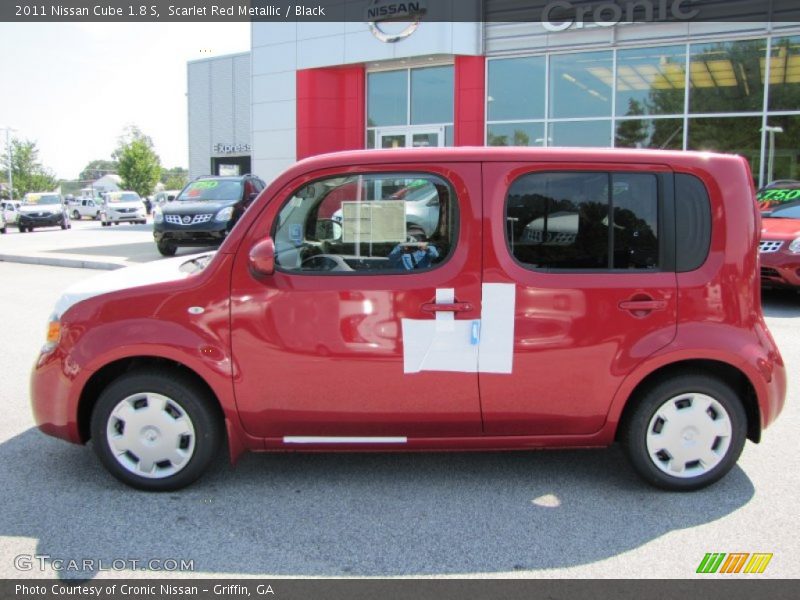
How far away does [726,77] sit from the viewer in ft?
50.6

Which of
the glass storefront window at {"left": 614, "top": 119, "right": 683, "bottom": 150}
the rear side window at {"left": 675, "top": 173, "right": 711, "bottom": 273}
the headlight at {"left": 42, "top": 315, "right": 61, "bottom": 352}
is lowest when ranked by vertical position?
the headlight at {"left": 42, "top": 315, "right": 61, "bottom": 352}

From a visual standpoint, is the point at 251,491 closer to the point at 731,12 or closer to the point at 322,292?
the point at 322,292

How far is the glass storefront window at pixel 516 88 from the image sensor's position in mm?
16938

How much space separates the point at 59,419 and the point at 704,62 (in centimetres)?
1551

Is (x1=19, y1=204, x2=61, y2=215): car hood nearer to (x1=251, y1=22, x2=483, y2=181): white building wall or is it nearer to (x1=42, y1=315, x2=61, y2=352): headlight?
(x1=251, y1=22, x2=483, y2=181): white building wall

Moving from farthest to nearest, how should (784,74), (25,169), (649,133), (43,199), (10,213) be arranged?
(25,169), (10,213), (43,199), (649,133), (784,74)

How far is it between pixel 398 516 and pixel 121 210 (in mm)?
34895

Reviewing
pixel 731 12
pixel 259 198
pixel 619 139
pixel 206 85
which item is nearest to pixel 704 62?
pixel 731 12

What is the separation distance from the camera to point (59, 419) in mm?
3758

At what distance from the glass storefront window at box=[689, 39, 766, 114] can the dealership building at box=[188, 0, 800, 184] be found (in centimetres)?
2

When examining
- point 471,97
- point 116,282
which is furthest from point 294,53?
point 116,282

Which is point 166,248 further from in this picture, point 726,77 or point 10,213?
point 10,213

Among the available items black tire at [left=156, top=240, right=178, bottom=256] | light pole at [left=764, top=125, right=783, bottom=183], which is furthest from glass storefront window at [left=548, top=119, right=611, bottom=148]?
black tire at [left=156, top=240, right=178, bottom=256]

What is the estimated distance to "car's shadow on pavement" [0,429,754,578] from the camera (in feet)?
10.2
